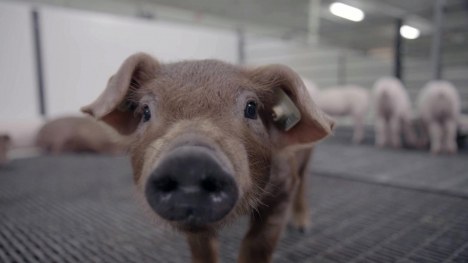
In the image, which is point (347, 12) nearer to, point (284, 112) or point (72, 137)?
point (72, 137)

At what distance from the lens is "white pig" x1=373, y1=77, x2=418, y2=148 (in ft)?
15.4

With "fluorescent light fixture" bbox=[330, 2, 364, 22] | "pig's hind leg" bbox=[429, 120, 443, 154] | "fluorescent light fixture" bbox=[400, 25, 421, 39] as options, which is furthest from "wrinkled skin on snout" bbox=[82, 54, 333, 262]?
"fluorescent light fixture" bbox=[400, 25, 421, 39]

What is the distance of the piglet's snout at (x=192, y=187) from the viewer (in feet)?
2.40

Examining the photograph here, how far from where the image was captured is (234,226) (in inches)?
74.5

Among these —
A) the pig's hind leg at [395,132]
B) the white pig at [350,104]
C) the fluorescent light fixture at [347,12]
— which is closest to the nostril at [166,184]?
the pig's hind leg at [395,132]

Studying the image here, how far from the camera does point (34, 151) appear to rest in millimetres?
4324

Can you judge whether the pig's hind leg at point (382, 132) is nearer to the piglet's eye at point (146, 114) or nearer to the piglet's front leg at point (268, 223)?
the piglet's front leg at point (268, 223)

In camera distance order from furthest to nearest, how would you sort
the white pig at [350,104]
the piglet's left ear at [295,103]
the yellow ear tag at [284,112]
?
the white pig at [350,104] < the yellow ear tag at [284,112] < the piglet's left ear at [295,103]

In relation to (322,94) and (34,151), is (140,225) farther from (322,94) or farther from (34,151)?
(322,94)

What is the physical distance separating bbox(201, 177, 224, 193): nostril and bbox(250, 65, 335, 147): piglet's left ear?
0.41 meters

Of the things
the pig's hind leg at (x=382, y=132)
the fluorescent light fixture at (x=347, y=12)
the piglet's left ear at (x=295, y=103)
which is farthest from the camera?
the fluorescent light fixture at (x=347, y=12)

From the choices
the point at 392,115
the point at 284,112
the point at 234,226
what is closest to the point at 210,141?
the point at 284,112

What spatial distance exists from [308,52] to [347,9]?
44.5 inches

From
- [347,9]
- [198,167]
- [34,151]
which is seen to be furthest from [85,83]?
[347,9]
